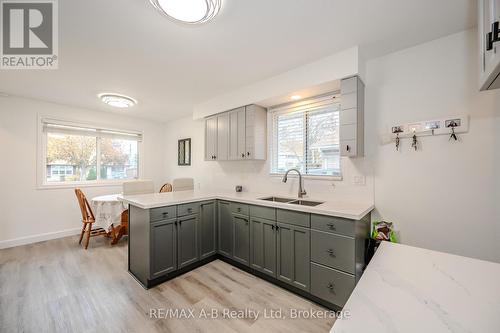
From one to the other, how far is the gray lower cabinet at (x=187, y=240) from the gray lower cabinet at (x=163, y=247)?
2.7 inches

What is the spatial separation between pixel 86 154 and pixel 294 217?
446 cm

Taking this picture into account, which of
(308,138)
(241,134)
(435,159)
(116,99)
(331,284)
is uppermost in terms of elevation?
(116,99)

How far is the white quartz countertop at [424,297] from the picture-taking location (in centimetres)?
58

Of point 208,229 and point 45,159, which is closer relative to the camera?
point 208,229

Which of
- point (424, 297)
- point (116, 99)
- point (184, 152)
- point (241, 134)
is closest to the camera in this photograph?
point (424, 297)

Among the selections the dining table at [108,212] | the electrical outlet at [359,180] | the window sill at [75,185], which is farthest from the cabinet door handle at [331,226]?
the window sill at [75,185]

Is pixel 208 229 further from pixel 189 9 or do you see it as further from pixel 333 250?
pixel 189 9

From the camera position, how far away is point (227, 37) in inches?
76.0

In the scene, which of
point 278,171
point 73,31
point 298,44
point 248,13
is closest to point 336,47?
point 298,44

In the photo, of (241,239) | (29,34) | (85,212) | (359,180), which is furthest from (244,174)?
(29,34)

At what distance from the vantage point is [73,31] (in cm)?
184

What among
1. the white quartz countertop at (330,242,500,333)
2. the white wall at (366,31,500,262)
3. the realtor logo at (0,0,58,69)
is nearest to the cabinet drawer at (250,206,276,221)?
the white wall at (366,31,500,262)

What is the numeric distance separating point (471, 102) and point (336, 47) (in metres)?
1.26

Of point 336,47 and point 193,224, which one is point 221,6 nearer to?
point 336,47
